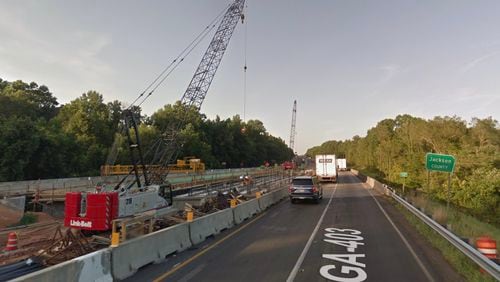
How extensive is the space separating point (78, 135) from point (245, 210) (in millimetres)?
54402

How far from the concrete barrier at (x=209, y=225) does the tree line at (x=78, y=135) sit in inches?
715

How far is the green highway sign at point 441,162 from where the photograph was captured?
17.1m

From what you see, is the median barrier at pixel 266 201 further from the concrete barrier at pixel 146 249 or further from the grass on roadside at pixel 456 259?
the concrete barrier at pixel 146 249

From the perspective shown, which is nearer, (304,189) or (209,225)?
(209,225)

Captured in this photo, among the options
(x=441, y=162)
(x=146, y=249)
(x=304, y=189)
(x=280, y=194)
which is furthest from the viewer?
(x=280, y=194)

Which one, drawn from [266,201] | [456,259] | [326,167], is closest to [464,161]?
[326,167]

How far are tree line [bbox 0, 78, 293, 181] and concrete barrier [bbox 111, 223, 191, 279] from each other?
21.7 metres

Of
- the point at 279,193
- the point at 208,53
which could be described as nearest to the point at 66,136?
the point at 208,53

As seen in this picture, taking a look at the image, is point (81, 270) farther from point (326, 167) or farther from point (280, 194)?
point (326, 167)

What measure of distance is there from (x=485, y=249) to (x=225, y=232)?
9.23 meters

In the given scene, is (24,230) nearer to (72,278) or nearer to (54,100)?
(72,278)

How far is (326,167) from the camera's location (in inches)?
2060

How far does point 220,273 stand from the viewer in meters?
9.30

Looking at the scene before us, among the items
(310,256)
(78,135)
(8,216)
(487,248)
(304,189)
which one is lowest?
(8,216)
